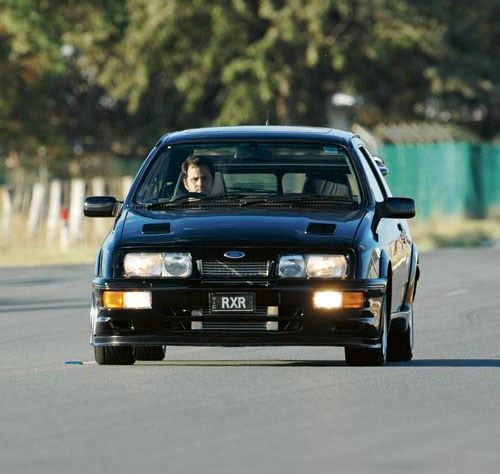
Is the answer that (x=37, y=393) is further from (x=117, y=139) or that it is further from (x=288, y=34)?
(x=117, y=139)

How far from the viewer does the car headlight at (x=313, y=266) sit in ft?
39.0

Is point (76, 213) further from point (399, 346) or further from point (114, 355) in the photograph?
point (114, 355)

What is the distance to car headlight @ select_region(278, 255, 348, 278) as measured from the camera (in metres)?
11.9

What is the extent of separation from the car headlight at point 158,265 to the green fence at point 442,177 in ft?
121

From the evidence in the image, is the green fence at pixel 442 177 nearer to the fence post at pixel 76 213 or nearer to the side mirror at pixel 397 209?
the fence post at pixel 76 213

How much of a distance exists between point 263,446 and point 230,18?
43.3 m

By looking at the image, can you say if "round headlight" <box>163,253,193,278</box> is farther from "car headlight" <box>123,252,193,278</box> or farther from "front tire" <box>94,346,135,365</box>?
"front tire" <box>94,346,135,365</box>

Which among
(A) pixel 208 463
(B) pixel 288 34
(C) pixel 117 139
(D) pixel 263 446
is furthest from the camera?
(C) pixel 117 139

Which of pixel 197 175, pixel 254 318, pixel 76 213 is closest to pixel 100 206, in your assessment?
pixel 197 175

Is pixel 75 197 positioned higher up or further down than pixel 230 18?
further down

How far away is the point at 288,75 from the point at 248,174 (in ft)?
125

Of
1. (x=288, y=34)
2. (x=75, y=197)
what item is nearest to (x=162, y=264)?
(x=75, y=197)

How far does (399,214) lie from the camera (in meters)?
12.8

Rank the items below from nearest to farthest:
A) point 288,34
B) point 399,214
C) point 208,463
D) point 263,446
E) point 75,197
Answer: point 208,463 → point 263,446 → point 399,214 → point 75,197 → point 288,34
